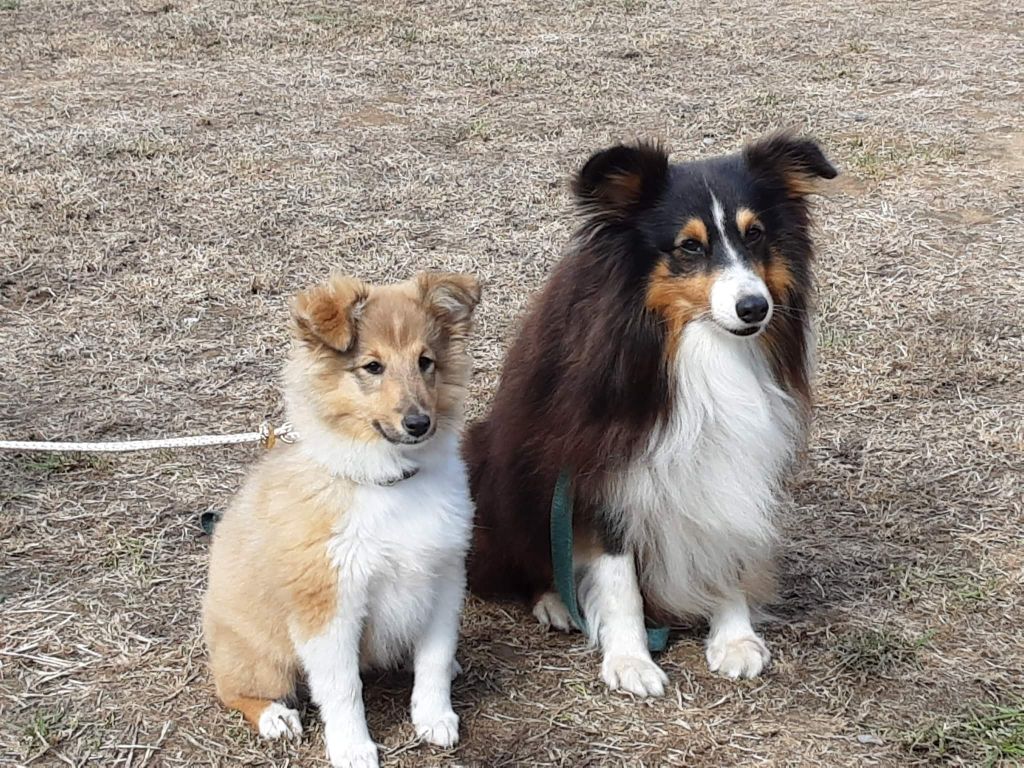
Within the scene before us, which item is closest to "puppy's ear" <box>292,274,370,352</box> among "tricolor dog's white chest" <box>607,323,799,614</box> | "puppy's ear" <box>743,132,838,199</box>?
"tricolor dog's white chest" <box>607,323,799,614</box>

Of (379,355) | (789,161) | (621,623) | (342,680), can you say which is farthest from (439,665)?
(789,161)

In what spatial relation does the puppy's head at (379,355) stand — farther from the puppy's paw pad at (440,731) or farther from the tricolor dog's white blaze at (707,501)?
the puppy's paw pad at (440,731)

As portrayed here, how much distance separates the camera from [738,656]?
362cm

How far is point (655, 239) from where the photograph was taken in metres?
3.24

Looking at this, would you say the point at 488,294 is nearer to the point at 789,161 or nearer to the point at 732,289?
the point at 789,161

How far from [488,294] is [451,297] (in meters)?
3.46

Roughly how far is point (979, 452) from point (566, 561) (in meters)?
2.23

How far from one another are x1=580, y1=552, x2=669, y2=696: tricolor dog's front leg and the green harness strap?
0.25 feet

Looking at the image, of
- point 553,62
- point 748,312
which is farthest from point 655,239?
point 553,62

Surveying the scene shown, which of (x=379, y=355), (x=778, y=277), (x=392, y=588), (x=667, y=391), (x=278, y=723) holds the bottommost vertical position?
(x=278, y=723)

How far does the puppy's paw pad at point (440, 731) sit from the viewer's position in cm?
322

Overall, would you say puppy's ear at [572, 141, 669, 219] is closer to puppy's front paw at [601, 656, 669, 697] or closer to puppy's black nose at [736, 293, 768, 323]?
puppy's black nose at [736, 293, 768, 323]

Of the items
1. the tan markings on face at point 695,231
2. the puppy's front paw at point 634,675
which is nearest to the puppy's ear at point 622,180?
the tan markings on face at point 695,231

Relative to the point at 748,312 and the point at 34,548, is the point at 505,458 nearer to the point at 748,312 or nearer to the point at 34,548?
the point at 748,312
